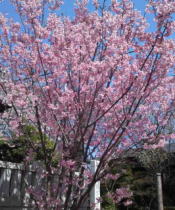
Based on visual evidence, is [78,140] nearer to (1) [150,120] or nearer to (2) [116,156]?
(2) [116,156]

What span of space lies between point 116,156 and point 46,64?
70.5 inches

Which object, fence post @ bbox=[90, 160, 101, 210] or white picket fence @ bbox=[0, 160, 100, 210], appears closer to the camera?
white picket fence @ bbox=[0, 160, 100, 210]

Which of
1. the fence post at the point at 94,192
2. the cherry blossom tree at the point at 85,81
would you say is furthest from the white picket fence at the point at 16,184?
the fence post at the point at 94,192

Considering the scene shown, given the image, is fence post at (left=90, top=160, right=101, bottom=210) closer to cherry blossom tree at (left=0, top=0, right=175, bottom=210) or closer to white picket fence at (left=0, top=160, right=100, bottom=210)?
cherry blossom tree at (left=0, top=0, right=175, bottom=210)

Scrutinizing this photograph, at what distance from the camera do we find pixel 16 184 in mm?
4480

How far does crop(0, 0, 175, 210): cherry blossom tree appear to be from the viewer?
398 centimetres

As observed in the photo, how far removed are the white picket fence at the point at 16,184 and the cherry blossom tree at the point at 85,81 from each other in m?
0.33

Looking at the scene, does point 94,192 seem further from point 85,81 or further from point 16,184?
point 85,81

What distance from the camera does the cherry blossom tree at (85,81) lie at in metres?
3.98

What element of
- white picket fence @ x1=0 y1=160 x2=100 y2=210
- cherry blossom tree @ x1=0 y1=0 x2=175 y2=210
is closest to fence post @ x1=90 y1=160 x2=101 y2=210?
cherry blossom tree @ x1=0 y1=0 x2=175 y2=210

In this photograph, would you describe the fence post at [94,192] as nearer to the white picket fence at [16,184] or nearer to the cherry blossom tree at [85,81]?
the cherry blossom tree at [85,81]

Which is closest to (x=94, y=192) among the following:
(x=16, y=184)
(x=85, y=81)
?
(x=16, y=184)

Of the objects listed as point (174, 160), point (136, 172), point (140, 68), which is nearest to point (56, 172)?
point (140, 68)

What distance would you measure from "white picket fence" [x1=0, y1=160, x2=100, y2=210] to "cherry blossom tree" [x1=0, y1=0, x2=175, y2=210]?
1.08 feet
